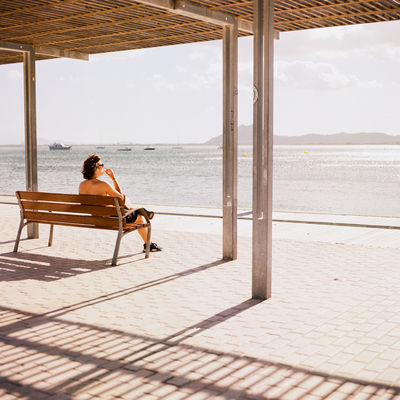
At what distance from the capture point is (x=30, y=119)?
31.4ft

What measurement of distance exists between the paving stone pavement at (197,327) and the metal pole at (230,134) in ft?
1.10

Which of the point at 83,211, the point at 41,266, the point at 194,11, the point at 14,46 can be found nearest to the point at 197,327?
the point at 41,266

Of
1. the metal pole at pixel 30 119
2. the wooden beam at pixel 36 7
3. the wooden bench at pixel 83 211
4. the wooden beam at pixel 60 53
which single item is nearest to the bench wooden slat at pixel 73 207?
the wooden bench at pixel 83 211

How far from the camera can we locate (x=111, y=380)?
3.76 m

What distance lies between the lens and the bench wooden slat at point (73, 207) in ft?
24.8

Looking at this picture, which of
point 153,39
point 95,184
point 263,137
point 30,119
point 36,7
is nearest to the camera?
point 263,137

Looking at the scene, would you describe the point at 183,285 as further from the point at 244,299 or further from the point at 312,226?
the point at 312,226

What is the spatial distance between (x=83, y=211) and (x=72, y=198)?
0.83ft

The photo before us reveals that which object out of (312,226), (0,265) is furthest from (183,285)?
(312,226)

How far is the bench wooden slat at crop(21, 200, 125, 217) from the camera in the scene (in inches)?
298

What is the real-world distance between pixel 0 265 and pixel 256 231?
346cm

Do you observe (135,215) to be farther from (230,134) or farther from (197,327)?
(197,327)

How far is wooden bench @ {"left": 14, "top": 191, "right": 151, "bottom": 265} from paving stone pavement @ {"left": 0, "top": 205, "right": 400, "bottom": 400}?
18.3 inches

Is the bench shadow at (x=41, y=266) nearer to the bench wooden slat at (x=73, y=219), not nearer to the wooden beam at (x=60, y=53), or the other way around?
the bench wooden slat at (x=73, y=219)
